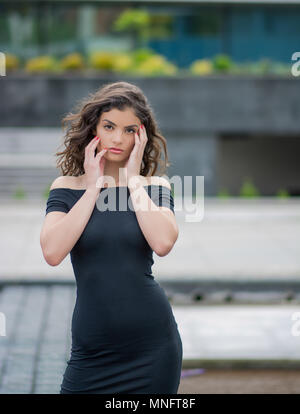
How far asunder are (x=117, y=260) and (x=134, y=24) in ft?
65.8

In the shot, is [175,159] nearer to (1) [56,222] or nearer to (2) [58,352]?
(2) [58,352]

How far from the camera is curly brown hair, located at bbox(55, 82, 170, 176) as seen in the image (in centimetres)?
298

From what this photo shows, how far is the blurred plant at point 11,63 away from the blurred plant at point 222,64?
232 inches

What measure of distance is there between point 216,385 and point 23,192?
13.8 m

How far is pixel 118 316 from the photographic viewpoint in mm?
2863

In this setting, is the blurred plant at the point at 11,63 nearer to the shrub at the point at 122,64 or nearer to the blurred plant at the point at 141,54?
the shrub at the point at 122,64

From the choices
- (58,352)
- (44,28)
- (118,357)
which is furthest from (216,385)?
(44,28)

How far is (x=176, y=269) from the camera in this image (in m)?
10.6

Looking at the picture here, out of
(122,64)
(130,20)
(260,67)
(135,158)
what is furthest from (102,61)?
(135,158)

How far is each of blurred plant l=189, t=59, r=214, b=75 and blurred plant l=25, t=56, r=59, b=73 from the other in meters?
4.11

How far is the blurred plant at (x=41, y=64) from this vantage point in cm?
2050

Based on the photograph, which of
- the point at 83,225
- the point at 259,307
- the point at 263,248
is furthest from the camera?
the point at 263,248

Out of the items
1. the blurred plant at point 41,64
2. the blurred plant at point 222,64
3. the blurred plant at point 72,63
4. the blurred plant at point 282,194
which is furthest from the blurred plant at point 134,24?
the blurred plant at point 282,194

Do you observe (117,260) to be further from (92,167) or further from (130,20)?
(130,20)
